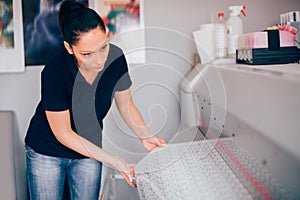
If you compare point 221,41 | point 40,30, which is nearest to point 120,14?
point 40,30

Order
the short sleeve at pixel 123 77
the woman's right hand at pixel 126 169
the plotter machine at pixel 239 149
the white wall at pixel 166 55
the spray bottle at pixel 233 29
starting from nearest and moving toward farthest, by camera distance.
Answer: the plotter machine at pixel 239 149 → the woman's right hand at pixel 126 169 → the short sleeve at pixel 123 77 → the spray bottle at pixel 233 29 → the white wall at pixel 166 55

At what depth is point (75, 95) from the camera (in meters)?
1.40

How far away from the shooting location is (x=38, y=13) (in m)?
2.21

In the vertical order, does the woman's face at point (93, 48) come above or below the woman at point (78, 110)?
above

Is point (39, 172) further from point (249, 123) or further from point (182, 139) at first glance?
point (249, 123)

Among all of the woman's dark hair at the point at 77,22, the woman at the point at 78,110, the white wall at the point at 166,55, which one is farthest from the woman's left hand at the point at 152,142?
the white wall at the point at 166,55

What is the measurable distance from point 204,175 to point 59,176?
82 cm

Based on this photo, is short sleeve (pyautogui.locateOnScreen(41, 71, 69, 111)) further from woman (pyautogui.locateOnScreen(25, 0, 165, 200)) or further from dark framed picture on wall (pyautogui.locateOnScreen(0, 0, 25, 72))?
dark framed picture on wall (pyautogui.locateOnScreen(0, 0, 25, 72))

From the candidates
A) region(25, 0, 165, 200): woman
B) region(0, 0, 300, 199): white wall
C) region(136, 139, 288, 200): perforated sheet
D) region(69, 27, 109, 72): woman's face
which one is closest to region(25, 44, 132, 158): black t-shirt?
region(25, 0, 165, 200): woman

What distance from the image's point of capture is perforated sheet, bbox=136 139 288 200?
873 millimetres

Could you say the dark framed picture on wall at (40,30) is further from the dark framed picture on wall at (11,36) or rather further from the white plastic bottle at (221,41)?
the white plastic bottle at (221,41)

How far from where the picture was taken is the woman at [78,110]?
4.24 ft

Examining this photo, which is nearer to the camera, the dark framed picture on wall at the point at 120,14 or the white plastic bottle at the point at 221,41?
the white plastic bottle at the point at 221,41

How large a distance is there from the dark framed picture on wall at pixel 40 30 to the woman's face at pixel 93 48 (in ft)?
3.15
